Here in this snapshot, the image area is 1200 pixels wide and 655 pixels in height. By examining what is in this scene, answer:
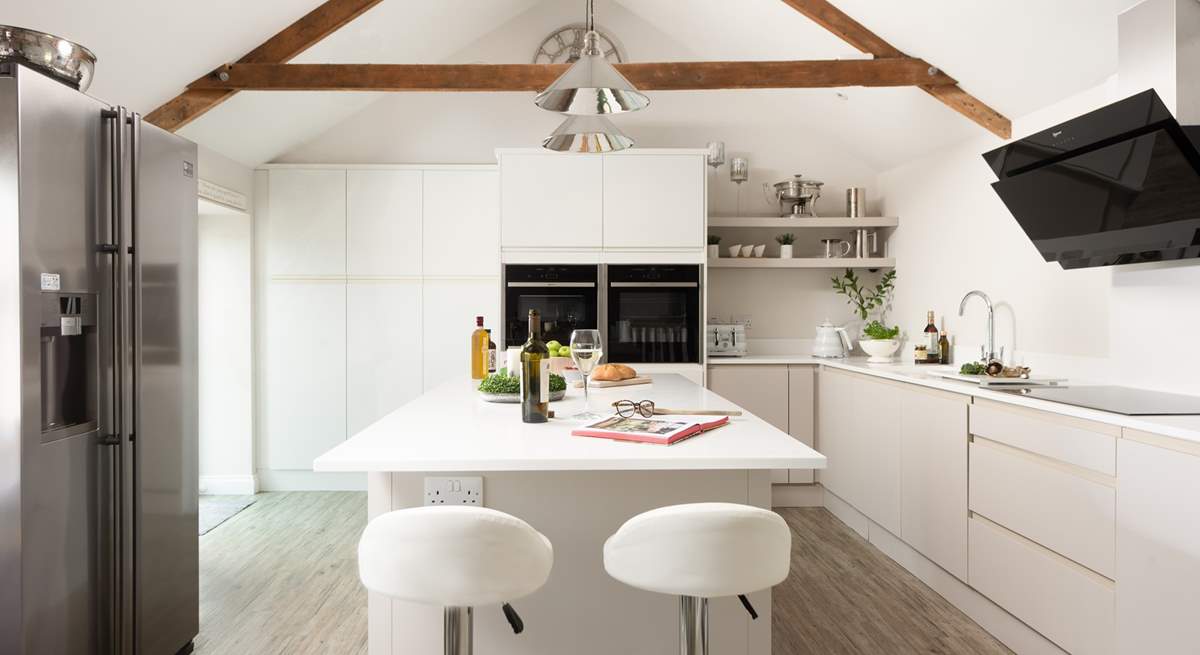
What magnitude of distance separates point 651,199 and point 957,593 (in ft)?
8.56

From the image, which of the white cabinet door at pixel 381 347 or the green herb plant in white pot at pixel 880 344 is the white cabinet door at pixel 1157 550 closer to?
the green herb plant in white pot at pixel 880 344

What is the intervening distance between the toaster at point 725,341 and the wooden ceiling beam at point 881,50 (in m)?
1.78

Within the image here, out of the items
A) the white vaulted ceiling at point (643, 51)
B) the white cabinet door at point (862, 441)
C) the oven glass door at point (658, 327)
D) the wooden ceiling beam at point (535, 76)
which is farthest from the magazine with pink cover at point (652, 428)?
the oven glass door at point (658, 327)

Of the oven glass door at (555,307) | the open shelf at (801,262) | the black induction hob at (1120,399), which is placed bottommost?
the black induction hob at (1120,399)

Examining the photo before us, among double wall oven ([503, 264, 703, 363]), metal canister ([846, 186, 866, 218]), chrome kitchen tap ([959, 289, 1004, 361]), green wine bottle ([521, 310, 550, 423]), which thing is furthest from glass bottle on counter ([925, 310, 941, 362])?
green wine bottle ([521, 310, 550, 423])

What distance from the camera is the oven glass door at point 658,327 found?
4.43 metres

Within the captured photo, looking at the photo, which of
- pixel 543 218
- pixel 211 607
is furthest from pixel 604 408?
pixel 543 218

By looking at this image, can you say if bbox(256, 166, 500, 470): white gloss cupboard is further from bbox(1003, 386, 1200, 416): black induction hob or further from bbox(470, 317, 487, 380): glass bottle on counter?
bbox(1003, 386, 1200, 416): black induction hob

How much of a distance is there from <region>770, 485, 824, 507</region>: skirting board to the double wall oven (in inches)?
39.3

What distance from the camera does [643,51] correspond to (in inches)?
200

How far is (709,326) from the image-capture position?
475 cm

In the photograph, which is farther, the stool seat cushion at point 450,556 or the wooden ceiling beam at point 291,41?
the wooden ceiling beam at point 291,41

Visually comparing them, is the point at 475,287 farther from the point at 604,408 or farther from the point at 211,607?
the point at 604,408

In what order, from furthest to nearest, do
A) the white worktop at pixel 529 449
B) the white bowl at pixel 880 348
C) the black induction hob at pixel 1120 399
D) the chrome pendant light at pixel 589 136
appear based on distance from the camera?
→ the white bowl at pixel 880 348
the chrome pendant light at pixel 589 136
the black induction hob at pixel 1120 399
the white worktop at pixel 529 449
